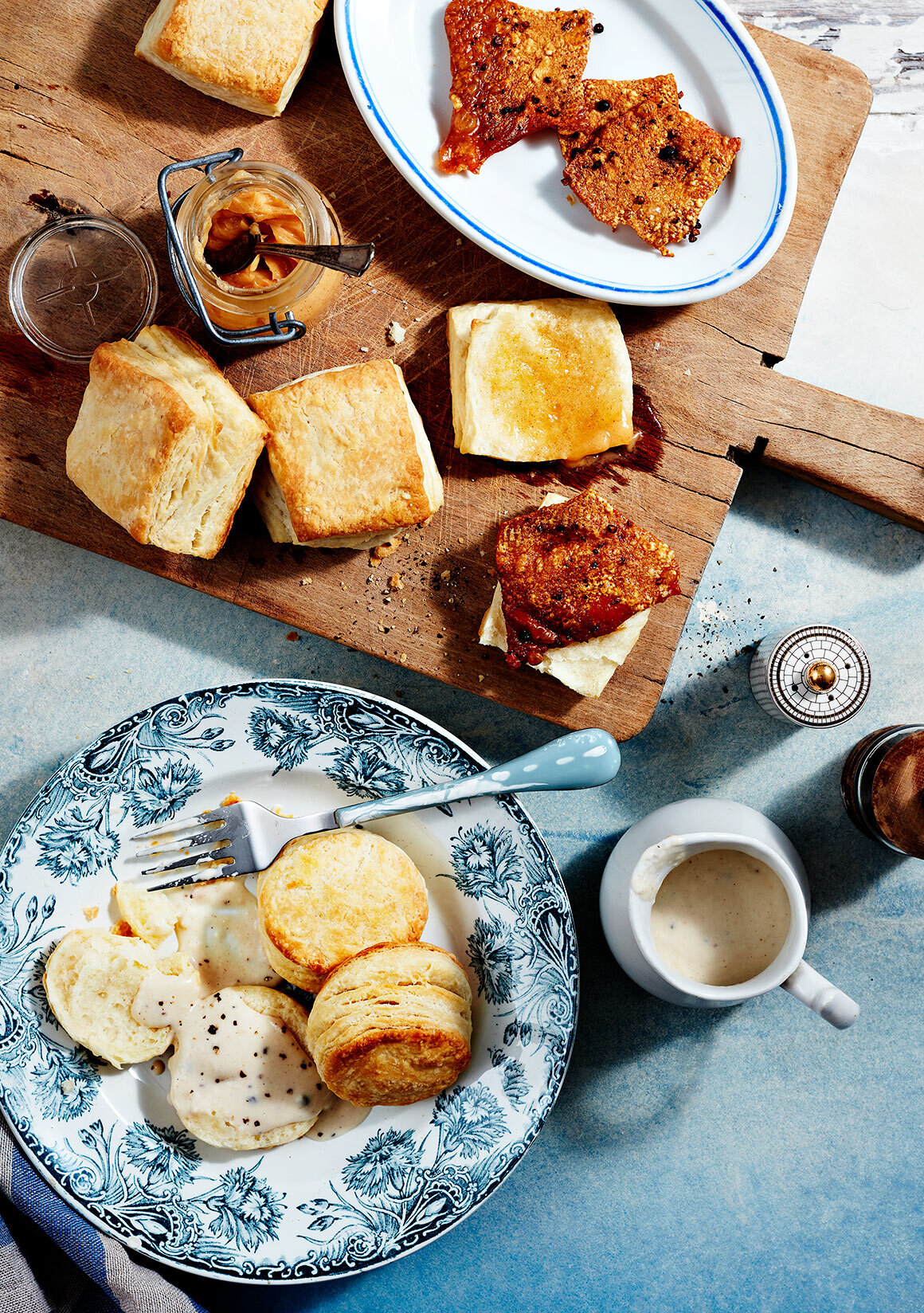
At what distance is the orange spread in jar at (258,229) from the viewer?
1975mm

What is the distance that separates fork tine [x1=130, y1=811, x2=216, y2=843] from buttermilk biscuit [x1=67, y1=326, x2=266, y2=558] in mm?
618

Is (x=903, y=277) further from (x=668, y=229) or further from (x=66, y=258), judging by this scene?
(x=66, y=258)

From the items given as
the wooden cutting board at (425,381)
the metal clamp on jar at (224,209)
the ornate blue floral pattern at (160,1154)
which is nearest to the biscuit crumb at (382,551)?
the wooden cutting board at (425,381)

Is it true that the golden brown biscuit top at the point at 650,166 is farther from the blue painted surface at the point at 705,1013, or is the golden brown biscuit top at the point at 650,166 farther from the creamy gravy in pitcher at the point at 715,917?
the creamy gravy in pitcher at the point at 715,917

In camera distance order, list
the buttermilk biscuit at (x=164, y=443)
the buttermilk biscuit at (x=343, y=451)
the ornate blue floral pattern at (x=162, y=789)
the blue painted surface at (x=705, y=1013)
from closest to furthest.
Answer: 1. the buttermilk biscuit at (x=164, y=443)
2. the buttermilk biscuit at (x=343, y=451)
3. the ornate blue floral pattern at (x=162, y=789)
4. the blue painted surface at (x=705, y=1013)

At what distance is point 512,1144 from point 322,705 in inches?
43.7

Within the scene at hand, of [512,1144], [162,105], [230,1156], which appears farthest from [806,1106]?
[162,105]

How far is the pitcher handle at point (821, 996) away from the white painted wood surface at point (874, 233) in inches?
57.2

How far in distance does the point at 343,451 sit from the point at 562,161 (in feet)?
2.92

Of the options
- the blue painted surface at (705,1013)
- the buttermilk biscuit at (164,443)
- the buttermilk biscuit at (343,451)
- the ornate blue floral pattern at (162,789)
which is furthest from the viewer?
the blue painted surface at (705,1013)

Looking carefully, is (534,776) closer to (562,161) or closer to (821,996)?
(821,996)

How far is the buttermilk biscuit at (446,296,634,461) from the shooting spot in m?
2.05

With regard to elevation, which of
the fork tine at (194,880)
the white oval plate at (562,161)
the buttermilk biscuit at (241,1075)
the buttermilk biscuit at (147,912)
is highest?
the white oval plate at (562,161)

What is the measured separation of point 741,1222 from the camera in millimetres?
2367
